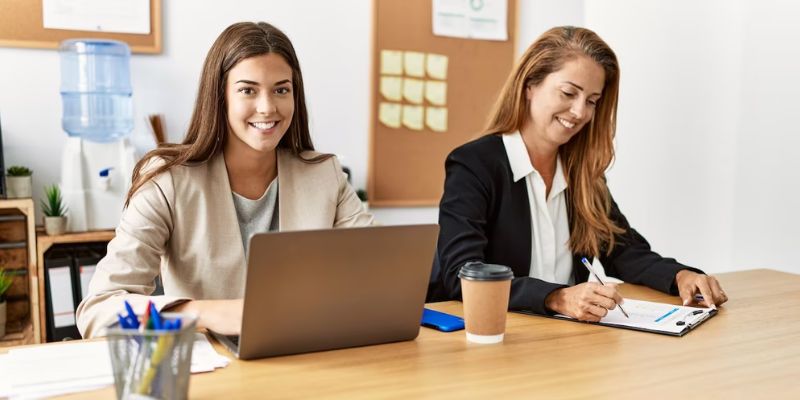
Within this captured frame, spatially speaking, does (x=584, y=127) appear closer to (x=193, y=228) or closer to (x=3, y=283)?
(x=193, y=228)

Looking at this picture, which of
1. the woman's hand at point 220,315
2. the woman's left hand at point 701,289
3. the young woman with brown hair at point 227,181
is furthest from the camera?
the woman's left hand at point 701,289

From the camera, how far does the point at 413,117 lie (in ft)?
12.0

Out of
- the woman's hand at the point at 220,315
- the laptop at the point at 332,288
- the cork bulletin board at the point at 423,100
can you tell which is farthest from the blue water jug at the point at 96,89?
the laptop at the point at 332,288

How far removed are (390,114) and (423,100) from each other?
172 millimetres

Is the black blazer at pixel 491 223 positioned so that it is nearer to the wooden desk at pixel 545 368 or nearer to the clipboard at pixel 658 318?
the clipboard at pixel 658 318

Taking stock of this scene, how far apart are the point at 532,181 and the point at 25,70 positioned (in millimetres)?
1908

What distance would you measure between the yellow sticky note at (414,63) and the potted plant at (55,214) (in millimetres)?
1515

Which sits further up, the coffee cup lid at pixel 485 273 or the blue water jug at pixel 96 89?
the blue water jug at pixel 96 89

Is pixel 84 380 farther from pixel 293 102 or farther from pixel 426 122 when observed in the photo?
pixel 426 122

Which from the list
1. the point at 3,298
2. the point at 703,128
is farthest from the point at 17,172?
the point at 703,128

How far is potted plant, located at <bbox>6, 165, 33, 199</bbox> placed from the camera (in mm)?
2850

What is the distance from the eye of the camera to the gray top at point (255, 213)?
188 cm

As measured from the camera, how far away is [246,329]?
4.23 ft

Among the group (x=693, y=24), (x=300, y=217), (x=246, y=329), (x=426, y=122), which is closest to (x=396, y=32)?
(x=426, y=122)
